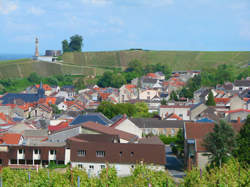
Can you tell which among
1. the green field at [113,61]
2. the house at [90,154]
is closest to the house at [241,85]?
the green field at [113,61]

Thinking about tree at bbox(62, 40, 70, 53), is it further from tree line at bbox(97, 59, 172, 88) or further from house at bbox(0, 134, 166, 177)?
house at bbox(0, 134, 166, 177)

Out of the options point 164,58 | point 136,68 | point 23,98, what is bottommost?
point 23,98

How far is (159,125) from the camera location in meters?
49.1

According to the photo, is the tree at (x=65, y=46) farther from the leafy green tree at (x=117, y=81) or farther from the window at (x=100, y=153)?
the window at (x=100, y=153)

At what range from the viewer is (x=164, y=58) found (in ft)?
477

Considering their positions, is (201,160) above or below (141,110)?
below

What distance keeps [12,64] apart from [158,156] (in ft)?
346

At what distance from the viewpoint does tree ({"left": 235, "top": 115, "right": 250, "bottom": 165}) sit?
26.3m

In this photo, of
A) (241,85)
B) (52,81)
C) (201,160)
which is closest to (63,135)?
A: (201,160)

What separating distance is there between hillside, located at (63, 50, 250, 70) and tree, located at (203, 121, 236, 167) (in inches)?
4230

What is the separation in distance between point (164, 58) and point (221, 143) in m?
120

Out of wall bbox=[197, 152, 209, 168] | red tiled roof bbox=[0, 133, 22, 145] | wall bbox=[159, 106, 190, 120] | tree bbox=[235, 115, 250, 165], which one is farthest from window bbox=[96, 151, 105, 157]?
wall bbox=[159, 106, 190, 120]

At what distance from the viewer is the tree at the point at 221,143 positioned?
87.7ft

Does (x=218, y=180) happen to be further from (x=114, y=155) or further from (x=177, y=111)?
(x=177, y=111)
